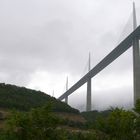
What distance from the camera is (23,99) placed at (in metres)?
47.7

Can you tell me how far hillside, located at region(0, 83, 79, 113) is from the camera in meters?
42.9

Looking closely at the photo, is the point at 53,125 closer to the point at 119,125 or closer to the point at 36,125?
the point at 36,125

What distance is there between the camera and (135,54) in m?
54.1

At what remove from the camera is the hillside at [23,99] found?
1690 inches

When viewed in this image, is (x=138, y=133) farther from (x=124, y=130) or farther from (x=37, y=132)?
(x=37, y=132)

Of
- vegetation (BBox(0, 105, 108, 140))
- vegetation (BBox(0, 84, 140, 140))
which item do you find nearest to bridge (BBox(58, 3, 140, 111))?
vegetation (BBox(0, 84, 140, 140))

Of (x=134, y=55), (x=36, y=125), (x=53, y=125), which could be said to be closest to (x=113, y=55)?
(x=134, y=55)

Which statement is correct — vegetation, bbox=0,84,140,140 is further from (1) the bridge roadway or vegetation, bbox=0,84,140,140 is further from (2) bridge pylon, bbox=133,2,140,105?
(1) the bridge roadway

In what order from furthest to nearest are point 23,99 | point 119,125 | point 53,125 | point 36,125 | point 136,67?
point 136,67 → point 23,99 → point 119,125 → point 53,125 → point 36,125

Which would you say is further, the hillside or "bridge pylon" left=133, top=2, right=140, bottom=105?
"bridge pylon" left=133, top=2, right=140, bottom=105

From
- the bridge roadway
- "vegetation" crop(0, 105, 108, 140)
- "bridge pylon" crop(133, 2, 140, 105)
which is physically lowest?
"vegetation" crop(0, 105, 108, 140)

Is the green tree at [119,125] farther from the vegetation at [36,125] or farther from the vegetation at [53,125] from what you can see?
the vegetation at [36,125]

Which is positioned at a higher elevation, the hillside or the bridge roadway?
the bridge roadway

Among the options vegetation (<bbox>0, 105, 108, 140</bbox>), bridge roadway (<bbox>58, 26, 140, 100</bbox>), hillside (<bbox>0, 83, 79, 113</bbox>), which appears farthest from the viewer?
bridge roadway (<bbox>58, 26, 140, 100</bbox>)
